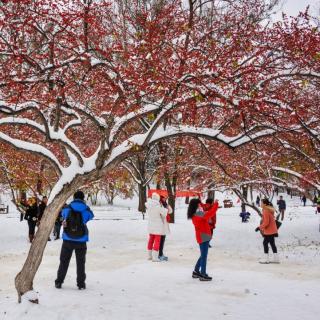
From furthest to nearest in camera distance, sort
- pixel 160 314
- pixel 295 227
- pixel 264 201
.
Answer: pixel 295 227
pixel 264 201
pixel 160 314

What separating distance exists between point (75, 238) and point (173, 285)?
7.50ft

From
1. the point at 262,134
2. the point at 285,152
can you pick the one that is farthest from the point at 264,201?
the point at 262,134

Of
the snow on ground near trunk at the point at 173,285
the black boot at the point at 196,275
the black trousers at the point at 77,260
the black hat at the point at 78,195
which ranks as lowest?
the snow on ground near trunk at the point at 173,285

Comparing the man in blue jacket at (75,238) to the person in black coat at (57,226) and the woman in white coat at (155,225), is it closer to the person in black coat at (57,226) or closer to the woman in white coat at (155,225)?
the woman in white coat at (155,225)

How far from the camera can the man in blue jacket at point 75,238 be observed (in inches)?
329

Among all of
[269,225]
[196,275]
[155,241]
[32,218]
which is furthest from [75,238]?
[32,218]

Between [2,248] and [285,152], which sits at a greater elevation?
[285,152]

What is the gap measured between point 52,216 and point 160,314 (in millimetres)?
2463

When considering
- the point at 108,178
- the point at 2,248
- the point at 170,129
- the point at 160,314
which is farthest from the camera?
the point at 108,178

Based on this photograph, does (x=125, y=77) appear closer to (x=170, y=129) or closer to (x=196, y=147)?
(x=170, y=129)

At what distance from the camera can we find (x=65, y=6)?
7.27m

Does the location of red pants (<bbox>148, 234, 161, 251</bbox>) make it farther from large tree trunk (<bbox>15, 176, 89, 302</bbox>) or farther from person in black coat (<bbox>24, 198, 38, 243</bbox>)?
person in black coat (<bbox>24, 198, 38, 243</bbox>)

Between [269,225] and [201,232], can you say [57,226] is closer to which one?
[269,225]

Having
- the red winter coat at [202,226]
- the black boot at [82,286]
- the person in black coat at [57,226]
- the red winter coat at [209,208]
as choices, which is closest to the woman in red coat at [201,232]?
the red winter coat at [202,226]
